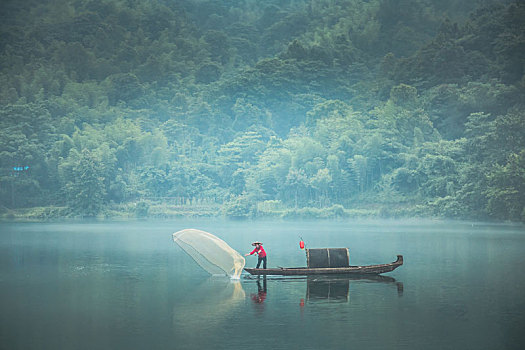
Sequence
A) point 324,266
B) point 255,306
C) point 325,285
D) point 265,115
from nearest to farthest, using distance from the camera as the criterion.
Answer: point 255,306
point 325,285
point 324,266
point 265,115

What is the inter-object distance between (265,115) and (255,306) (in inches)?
4449

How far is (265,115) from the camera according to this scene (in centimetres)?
13325

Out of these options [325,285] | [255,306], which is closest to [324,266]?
[325,285]

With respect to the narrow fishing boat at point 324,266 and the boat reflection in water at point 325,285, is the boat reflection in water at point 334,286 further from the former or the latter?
the narrow fishing boat at point 324,266

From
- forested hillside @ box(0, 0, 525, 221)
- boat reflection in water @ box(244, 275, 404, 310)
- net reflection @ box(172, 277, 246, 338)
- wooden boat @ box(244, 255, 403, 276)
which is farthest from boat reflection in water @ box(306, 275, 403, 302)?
forested hillside @ box(0, 0, 525, 221)

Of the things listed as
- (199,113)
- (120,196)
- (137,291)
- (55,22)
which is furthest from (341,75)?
(137,291)

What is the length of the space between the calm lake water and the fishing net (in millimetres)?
666

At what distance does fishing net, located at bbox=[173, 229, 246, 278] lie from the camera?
26922 mm

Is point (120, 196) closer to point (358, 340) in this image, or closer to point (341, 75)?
point (341, 75)

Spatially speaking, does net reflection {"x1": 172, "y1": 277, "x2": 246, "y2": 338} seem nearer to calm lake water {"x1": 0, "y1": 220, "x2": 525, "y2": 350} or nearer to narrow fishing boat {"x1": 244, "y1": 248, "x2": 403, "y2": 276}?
calm lake water {"x1": 0, "y1": 220, "x2": 525, "y2": 350}

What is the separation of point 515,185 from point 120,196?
58.8m

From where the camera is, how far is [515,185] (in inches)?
3017

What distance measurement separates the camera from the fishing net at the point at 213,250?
26.9 metres

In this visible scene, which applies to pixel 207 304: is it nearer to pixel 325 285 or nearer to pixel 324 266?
pixel 325 285
